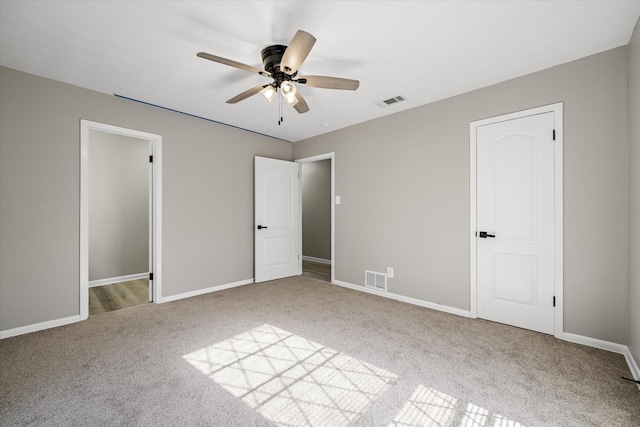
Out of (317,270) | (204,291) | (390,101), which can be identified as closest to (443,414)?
(390,101)

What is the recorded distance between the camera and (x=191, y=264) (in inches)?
155

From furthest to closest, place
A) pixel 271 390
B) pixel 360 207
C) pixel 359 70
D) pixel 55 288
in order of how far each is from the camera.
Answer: pixel 360 207 < pixel 55 288 < pixel 359 70 < pixel 271 390

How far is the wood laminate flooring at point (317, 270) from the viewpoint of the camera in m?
5.05

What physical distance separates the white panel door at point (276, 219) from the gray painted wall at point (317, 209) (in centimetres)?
141

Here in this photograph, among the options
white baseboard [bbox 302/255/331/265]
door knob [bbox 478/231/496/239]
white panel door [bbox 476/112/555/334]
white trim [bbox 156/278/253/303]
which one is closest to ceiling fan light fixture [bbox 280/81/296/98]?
white panel door [bbox 476/112/555/334]

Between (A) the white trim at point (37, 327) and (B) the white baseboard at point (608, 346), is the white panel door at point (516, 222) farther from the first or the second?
(A) the white trim at point (37, 327)

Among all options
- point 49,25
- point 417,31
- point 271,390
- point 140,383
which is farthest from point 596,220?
point 49,25

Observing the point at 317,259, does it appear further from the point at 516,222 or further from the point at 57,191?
the point at 57,191

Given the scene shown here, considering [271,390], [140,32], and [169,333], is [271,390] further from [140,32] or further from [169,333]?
[140,32]

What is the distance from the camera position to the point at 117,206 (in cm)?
477

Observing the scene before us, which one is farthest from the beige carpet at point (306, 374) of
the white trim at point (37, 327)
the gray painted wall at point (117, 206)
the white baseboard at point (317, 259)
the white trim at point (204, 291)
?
the white baseboard at point (317, 259)

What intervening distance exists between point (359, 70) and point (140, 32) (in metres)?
1.81

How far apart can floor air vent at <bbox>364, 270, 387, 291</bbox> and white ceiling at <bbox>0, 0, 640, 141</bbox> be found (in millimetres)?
2376

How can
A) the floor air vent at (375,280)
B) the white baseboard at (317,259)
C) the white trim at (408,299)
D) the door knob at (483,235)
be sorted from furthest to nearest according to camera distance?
the white baseboard at (317,259), the floor air vent at (375,280), the white trim at (408,299), the door knob at (483,235)
